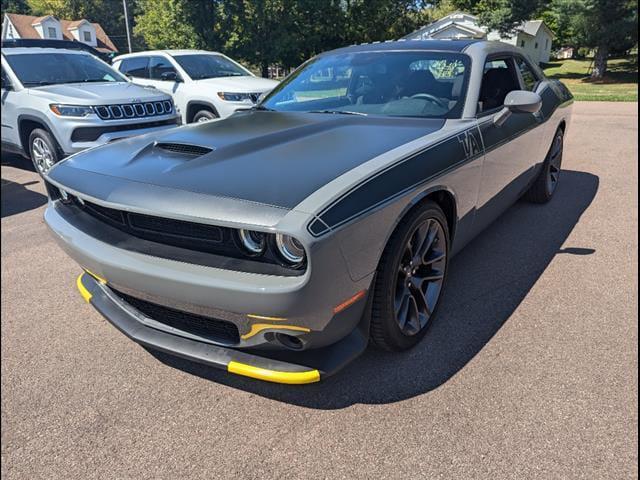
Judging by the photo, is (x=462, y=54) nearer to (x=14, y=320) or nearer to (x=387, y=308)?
(x=387, y=308)

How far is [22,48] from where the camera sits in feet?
22.1

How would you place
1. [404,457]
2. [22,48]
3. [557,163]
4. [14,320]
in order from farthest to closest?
[22,48], [557,163], [14,320], [404,457]

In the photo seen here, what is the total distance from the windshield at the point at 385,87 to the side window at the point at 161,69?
549cm

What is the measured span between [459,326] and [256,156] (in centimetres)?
147

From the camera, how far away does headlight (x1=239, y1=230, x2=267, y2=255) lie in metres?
1.95

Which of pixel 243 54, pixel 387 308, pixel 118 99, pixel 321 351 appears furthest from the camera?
pixel 243 54

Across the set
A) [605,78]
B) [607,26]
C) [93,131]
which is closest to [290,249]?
[93,131]

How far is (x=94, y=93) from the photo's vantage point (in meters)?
6.04

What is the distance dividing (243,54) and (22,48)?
25.7 metres

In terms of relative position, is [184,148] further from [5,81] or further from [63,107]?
[5,81]

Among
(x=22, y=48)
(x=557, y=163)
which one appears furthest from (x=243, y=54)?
(x=557, y=163)

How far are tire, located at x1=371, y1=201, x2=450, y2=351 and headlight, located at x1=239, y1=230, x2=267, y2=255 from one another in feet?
1.79

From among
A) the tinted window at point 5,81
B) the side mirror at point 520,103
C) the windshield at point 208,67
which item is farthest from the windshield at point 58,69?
the side mirror at point 520,103

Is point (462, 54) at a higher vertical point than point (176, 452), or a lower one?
higher
